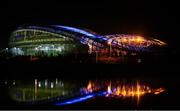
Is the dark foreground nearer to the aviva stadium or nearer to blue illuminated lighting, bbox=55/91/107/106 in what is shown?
blue illuminated lighting, bbox=55/91/107/106

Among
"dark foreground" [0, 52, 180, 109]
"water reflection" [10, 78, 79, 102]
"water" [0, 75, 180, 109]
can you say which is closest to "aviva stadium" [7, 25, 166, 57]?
"dark foreground" [0, 52, 180, 109]

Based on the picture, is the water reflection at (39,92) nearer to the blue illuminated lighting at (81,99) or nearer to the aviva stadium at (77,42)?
the blue illuminated lighting at (81,99)

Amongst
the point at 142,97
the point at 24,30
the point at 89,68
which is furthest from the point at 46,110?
the point at 24,30

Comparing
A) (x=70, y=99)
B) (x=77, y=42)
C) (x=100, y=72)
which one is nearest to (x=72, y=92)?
(x=70, y=99)

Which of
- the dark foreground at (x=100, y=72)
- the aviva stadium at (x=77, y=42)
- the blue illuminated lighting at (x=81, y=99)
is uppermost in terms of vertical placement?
the aviva stadium at (x=77, y=42)

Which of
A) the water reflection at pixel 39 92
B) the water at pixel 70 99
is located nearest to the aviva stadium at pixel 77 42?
the water reflection at pixel 39 92

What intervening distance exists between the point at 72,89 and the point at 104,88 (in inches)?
81.3

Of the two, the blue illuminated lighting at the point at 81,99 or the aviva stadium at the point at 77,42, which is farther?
the aviva stadium at the point at 77,42

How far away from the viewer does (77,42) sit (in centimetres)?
9569

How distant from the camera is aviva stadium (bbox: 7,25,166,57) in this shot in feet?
302

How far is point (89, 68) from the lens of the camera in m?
38.9

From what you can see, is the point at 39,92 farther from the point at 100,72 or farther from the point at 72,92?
the point at 100,72

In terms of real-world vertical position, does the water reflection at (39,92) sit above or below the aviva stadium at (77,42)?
below

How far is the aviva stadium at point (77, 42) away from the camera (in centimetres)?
9212
